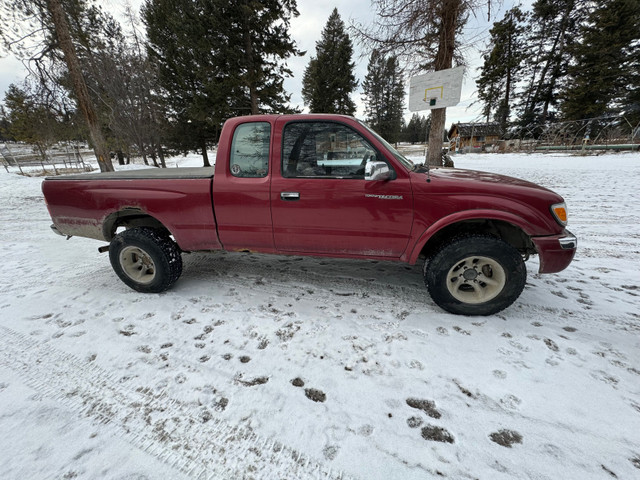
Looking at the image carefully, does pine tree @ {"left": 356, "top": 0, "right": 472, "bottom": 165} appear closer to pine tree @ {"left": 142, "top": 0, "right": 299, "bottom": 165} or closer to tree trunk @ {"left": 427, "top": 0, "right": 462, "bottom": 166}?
tree trunk @ {"left": 427, "top": 0, "right": 462, "bottom": 166}

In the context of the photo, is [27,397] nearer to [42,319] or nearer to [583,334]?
[42,319]

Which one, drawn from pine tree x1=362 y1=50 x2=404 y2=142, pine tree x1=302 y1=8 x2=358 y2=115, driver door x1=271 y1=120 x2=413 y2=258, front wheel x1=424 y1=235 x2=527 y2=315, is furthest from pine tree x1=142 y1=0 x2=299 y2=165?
pine tree x1=362 y1=50 x2=404 y2=142

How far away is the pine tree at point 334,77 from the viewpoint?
26.7 meters

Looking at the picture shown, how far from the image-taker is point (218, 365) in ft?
6.82

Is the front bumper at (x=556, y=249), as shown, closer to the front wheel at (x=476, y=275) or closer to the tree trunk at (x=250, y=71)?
the front wheel at (x=476, y=275)

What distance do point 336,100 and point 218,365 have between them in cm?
→ 2956

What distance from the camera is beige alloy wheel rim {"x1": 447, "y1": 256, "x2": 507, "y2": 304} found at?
2549 millimetres

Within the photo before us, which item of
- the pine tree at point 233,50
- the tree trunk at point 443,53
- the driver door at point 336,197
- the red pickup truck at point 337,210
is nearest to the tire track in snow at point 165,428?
the red pickup truck at point 337,210

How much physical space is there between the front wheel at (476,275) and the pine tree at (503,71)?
37.5 meters

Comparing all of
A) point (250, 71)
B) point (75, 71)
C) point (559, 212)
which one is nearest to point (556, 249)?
point (559, 212)

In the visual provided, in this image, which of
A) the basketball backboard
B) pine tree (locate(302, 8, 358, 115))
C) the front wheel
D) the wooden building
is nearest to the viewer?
the front wheel

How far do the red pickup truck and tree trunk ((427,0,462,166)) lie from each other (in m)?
6.52

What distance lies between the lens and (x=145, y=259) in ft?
10.5

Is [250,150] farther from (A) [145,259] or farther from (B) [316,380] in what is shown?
(B) [316,380]
